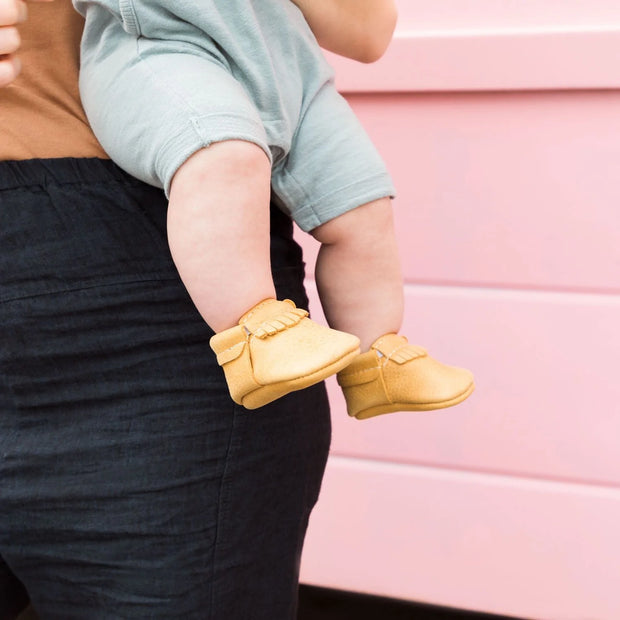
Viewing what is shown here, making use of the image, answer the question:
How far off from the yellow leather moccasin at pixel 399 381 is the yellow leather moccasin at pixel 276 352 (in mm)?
126

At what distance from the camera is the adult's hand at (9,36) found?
0.50m

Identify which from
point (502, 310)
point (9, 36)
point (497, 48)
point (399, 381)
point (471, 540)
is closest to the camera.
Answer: point (9, 36)

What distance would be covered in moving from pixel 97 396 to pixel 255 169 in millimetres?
205

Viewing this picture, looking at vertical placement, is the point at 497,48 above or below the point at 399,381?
above

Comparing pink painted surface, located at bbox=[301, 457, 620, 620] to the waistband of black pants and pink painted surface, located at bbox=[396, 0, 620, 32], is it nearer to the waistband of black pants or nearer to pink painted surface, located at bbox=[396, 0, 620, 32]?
pink painted surface, located at bbox=[396, 0, 620, 32]

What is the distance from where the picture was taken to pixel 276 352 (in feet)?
1.71

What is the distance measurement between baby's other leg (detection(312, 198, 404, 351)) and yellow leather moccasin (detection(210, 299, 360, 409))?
5.2 inches

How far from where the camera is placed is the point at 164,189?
0.56 metres

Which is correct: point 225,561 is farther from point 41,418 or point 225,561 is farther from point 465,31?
point 465,31

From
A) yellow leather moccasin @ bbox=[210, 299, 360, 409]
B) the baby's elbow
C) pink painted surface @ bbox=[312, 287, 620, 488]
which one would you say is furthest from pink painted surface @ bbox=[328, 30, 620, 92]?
yellow leather moccasin @ bbox=[210, 299, 360, 409]

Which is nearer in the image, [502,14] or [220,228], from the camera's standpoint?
[220,228]

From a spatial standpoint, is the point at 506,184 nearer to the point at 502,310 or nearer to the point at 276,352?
the point at 502,310

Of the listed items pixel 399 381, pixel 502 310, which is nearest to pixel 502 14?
pixel 502 310

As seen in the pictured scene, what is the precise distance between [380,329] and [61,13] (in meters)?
0.35
